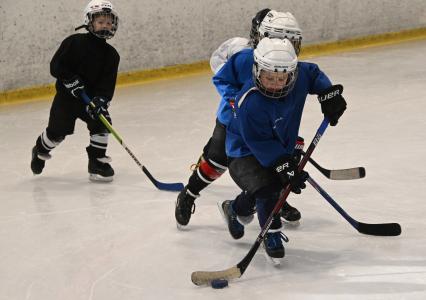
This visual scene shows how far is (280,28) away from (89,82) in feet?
3.85

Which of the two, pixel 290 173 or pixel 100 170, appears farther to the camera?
pixel 100 170

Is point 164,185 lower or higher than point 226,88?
lower

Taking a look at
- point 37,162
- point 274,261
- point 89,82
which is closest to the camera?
point 274,261

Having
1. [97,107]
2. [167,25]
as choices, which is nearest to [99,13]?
[97,107]

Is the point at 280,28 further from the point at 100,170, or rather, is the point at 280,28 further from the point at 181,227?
the point at 100,170

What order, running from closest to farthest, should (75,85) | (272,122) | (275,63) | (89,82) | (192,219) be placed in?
(275,63), (272,122), (192,219), (75,85), (89,82)

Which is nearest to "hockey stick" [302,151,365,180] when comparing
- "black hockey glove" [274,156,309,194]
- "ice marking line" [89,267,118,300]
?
"black hockey glove" [274,156,309,194]

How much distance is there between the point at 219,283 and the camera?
2.52 meters

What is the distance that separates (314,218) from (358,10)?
3787mm

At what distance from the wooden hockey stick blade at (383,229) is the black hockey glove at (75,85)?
135 centimetres

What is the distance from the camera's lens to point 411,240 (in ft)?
9.34

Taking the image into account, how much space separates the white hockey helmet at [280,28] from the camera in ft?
9.02

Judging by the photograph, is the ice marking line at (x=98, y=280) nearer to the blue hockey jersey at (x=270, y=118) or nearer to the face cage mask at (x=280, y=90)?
the blue hockey jersey at (x=270, y=118)

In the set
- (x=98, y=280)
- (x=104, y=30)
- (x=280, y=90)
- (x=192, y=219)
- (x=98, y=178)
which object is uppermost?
(x=280, y=90)
